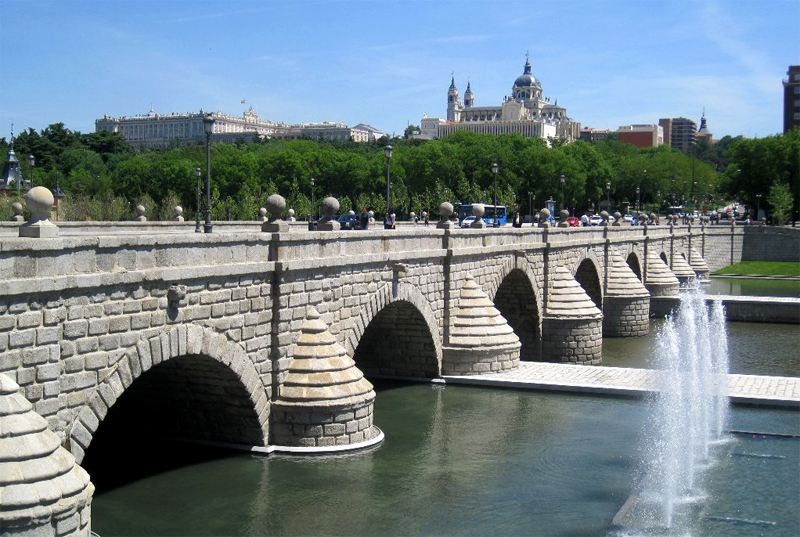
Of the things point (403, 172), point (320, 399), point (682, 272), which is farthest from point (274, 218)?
point (403, 172)

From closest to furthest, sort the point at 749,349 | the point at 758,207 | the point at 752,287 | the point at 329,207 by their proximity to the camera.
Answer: the point at 329,207
the point at 749,349
the point at 752,287
the point at 758,207

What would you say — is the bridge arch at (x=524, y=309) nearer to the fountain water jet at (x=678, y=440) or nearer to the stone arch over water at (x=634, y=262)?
the fountain water jet at (x=678, y=440)

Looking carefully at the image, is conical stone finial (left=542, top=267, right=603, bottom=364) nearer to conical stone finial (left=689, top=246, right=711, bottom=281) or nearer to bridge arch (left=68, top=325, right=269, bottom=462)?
bridge arch (left=68, top=325, right=269, bottom=462)

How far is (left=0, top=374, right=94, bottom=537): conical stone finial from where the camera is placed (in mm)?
9398

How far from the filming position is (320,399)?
16281 mm

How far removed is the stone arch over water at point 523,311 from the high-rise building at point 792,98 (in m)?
106

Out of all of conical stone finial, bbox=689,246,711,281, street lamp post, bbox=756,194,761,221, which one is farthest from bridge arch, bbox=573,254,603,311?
street lamp post, bbox=756,194,761,221

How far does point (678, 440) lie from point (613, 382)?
5.18 m

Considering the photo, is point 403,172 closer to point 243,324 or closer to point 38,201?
point 243,324

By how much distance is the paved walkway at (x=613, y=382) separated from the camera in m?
21.8

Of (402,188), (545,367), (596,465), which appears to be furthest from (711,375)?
(402,188)

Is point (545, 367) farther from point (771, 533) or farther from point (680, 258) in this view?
point (680, 258)

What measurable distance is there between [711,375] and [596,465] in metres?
7.31

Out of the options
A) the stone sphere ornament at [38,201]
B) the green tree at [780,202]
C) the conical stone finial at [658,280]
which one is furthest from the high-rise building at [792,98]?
the stone sphere ornament at [38,201]
